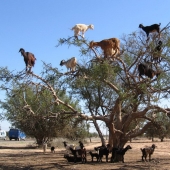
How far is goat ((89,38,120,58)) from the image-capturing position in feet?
43.6

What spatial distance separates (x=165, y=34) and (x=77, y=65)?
12.3ft

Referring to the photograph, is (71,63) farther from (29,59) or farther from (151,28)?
(151,28)

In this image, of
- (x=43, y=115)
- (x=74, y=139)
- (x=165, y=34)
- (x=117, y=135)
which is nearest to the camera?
(x=165, y=34)

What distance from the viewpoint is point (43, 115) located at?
15.5 metres

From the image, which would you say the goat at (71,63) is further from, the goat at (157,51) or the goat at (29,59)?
the goat at (157,51)

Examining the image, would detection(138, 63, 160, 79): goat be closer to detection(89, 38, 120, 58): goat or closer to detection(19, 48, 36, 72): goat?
detection(89, 38, 120, 58): goat

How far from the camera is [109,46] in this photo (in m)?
13.3

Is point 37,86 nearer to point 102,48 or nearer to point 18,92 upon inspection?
point 18,92

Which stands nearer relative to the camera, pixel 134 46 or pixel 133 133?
pixel 134 46

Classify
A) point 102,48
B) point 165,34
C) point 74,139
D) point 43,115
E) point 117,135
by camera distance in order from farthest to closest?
1. point 74,139
2. point 117,135
3. point 43,115
4. point 102,48
5. point 165,34

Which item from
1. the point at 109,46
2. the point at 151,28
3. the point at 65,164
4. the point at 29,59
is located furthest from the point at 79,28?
the point at 65,164

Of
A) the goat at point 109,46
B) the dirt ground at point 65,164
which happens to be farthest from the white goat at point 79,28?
the dirt ground at point 65,164

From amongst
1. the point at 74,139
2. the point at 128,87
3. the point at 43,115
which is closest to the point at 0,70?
the point at 43,115

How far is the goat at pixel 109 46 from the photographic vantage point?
523 inches
